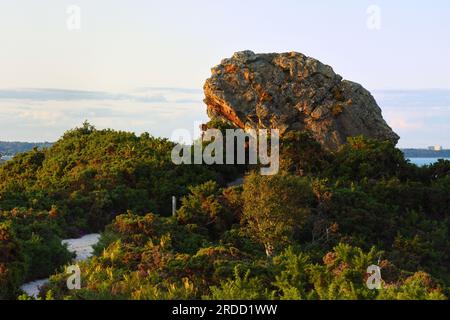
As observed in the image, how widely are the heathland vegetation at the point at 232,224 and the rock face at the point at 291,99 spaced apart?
402 cm

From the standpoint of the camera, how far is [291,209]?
21.9 meters

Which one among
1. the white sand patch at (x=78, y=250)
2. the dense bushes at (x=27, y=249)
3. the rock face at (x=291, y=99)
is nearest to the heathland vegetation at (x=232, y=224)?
the dense bushes at (x=27, y=249)

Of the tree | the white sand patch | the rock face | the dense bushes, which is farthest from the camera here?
the rock face

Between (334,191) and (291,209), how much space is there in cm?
412

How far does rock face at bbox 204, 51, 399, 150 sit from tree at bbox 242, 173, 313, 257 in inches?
613

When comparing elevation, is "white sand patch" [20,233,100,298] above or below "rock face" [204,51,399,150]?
below

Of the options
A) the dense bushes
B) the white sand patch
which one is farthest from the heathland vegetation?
the white sand patch

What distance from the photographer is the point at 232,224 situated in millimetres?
23719

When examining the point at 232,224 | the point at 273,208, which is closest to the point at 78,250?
the point at 232,224

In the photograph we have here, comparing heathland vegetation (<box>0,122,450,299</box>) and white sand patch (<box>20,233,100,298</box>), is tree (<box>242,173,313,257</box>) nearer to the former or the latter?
heathland vegetation (<box>0,122,450,299</box>)

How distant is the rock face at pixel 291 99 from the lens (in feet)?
126

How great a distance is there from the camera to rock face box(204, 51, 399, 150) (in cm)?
3831

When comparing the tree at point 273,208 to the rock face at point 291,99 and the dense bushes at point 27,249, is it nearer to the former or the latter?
the dense bushes at point 27,249
